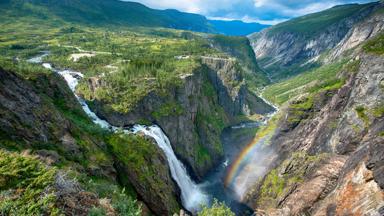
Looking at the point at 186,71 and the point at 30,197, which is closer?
the point at 30,197

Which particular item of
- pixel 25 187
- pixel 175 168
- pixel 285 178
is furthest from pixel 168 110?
pixel 25 187

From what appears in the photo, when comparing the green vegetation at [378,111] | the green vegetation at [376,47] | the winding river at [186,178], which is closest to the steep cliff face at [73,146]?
the winding river at [186,178]

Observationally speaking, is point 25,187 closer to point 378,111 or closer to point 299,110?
point 378,111

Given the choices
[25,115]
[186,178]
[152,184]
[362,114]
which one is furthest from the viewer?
[186,178]

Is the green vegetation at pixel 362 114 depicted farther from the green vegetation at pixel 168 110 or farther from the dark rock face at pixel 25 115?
the dark rock face at pixel 25 115

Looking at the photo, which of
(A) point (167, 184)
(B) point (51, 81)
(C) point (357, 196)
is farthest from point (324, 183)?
(B) point (51, 81)

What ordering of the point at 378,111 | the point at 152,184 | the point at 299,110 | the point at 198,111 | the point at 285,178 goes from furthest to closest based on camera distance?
the point at 198,111 → the point at 299,110 → the point at 285,178 → the point at 378,111 → the point at 152,184

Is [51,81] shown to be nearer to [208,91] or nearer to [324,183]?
[324,183]
